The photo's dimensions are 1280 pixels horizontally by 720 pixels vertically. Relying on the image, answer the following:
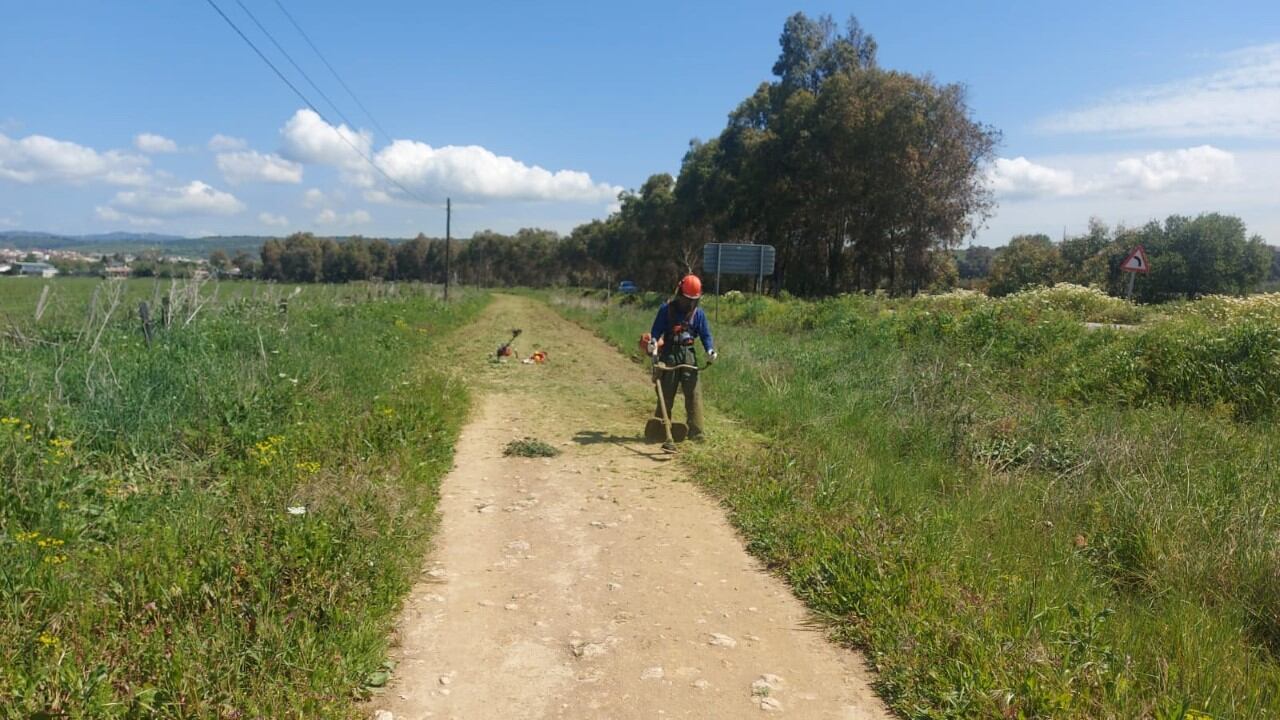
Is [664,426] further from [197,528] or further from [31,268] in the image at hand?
[31,268]

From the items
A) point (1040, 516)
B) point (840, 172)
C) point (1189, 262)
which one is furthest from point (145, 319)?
point (1189, 262)

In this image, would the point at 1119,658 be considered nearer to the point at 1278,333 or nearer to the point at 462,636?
the point at 462,636

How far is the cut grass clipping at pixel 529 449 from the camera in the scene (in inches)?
319

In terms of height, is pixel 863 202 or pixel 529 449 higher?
pixel 863 202

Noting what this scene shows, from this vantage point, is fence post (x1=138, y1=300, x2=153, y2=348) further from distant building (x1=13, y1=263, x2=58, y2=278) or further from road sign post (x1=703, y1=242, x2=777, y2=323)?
distant building (x1=13, y1=263, x2=58, y2=278)

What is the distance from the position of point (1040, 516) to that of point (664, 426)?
13.3 ft

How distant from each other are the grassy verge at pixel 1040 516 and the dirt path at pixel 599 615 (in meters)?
0.35

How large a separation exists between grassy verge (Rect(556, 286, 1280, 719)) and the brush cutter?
0.52 m

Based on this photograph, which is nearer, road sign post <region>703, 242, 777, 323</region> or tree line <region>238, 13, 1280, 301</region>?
road sign post <region>703, 242, 777, 323</region>

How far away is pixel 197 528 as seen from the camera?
175 inches

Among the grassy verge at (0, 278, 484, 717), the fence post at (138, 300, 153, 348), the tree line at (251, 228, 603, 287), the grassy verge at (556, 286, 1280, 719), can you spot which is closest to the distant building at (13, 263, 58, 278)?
the tree line at (251, 228, 603, 287)

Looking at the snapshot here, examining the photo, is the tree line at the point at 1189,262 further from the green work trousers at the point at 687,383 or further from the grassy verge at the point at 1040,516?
the green work trousers at the point at 687,383

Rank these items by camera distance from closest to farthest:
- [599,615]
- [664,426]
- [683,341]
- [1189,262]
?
[599,615] < [683,341] < [664,426] < [1189,262]

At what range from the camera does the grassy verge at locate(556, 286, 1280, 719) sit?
3.52 meters
